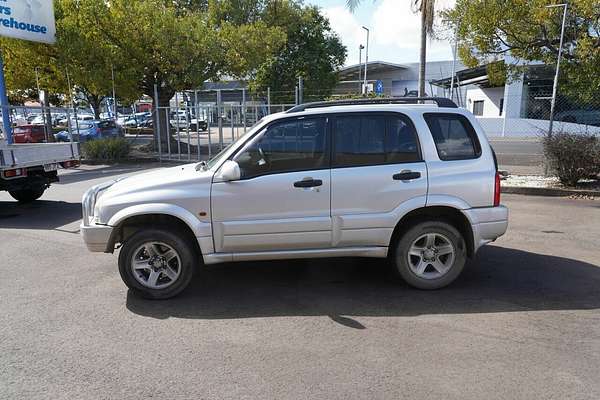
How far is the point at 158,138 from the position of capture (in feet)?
62.5

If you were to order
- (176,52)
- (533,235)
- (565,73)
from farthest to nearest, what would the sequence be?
(176,52) → (565,73) → (533,235)

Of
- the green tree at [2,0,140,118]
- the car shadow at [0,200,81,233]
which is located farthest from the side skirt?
the green tree at [2,0,140,118]

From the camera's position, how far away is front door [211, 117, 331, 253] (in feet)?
15.0

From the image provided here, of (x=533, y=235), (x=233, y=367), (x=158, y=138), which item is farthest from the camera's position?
(x=158, y=138)

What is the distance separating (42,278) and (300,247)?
3.14 metres

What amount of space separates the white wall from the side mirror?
31.4 m

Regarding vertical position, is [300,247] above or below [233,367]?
above

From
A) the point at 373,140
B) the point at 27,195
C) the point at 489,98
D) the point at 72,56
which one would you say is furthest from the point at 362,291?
the point at 489,98

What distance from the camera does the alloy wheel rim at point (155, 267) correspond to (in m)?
4.75

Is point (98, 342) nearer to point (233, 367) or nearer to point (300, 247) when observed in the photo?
point (233, 367)

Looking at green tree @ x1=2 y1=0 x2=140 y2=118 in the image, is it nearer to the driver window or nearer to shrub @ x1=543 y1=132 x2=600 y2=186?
shrub @ x1=543 y1=132 x2=600 y2=186

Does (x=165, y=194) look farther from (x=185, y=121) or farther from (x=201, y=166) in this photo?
(x=185, y=121)

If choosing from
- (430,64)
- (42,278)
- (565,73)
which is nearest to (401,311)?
(42,278)

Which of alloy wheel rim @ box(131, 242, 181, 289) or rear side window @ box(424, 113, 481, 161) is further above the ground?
rear side window @ box(424, 113, 481, 161)
